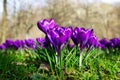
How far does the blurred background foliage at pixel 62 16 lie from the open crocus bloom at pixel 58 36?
40.3ft

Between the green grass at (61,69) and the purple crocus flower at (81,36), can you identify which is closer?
the green grass at (61,69)

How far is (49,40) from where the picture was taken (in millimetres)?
3736

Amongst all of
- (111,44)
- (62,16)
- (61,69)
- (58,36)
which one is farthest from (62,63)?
(62,16)

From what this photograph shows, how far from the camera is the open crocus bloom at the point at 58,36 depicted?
3622mm

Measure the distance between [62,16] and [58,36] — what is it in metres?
27.1

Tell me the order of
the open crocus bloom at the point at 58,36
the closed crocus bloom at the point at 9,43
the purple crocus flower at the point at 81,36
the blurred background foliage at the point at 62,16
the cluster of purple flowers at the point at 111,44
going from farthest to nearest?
the blurred background foliage at the point at 62,16 → the closed crocus bloom at the point at 9,43 → the cluster of purple flowers at the point at 111,44 → the purple crocus flower at the point at 81,36 → the open crocus bloom at the point at 58,36

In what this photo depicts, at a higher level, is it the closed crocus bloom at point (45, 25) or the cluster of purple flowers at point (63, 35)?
the closed crocus bloom at point (45, 25)

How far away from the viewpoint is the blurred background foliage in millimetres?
25397

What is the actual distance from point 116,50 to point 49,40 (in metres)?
3.00

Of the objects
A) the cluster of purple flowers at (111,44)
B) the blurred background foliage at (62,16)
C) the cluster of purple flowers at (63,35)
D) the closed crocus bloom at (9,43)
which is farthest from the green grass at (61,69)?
the blurred background foliage at (62,16)

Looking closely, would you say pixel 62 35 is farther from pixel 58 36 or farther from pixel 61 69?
pixel 61 69

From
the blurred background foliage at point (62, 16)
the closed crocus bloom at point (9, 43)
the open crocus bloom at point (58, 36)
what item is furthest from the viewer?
the blurred background foliage at point (62, 16)

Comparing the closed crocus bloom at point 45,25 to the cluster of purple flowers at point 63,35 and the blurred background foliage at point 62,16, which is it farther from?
the blurred background foliage at point 62,16

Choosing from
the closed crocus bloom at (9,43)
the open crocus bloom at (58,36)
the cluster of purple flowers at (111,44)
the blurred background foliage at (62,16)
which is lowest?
the open crocus bloom at (58,36)
